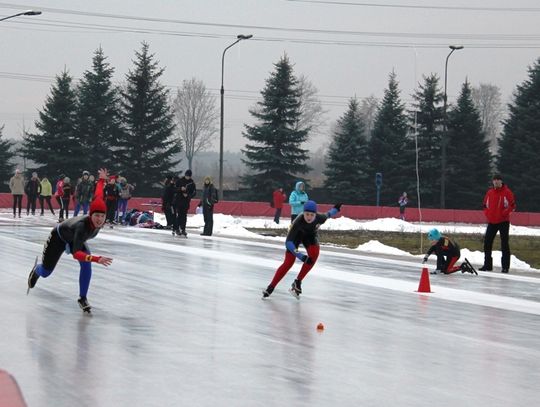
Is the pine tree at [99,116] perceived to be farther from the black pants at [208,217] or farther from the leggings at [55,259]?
the leggings at [55,259]

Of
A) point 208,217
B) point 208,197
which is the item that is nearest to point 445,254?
point 208,197

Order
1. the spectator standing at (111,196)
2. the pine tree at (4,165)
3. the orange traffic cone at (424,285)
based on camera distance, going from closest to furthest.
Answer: the orange traffic cone at (424,285), the spectator standing at (111,196), the pine tree at (4,165)

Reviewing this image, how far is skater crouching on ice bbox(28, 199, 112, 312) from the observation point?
461 inches

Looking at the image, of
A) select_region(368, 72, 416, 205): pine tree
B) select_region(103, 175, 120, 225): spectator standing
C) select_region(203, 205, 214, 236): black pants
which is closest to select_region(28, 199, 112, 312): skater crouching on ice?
select_region(203, 205, 214, 236): black pants

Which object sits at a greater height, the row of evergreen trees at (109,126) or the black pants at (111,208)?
the row of evergreen trees at (109,126)

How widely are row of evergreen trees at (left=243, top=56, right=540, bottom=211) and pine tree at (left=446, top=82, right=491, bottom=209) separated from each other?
→ 72 millimetres

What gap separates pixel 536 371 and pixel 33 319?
17.5 feet

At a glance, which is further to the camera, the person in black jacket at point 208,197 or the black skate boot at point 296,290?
the person in black jacket at point 208,197

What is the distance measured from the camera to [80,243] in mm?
11828

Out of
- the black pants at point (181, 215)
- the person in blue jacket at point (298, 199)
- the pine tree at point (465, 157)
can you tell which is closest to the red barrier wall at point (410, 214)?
the pine tree at point (465, 157)

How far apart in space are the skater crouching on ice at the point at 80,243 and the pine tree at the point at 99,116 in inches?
2402

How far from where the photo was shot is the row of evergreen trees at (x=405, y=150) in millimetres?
72750

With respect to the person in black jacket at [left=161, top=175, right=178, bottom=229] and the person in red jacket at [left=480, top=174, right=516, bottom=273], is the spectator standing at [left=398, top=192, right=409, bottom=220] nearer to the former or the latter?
the person in black jacket at [left=161, top=175, right=178, bottom=229]

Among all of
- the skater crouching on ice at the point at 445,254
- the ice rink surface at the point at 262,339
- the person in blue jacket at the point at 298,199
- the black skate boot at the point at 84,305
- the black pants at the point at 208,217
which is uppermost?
the person in blue jacket at the point at 298,199
